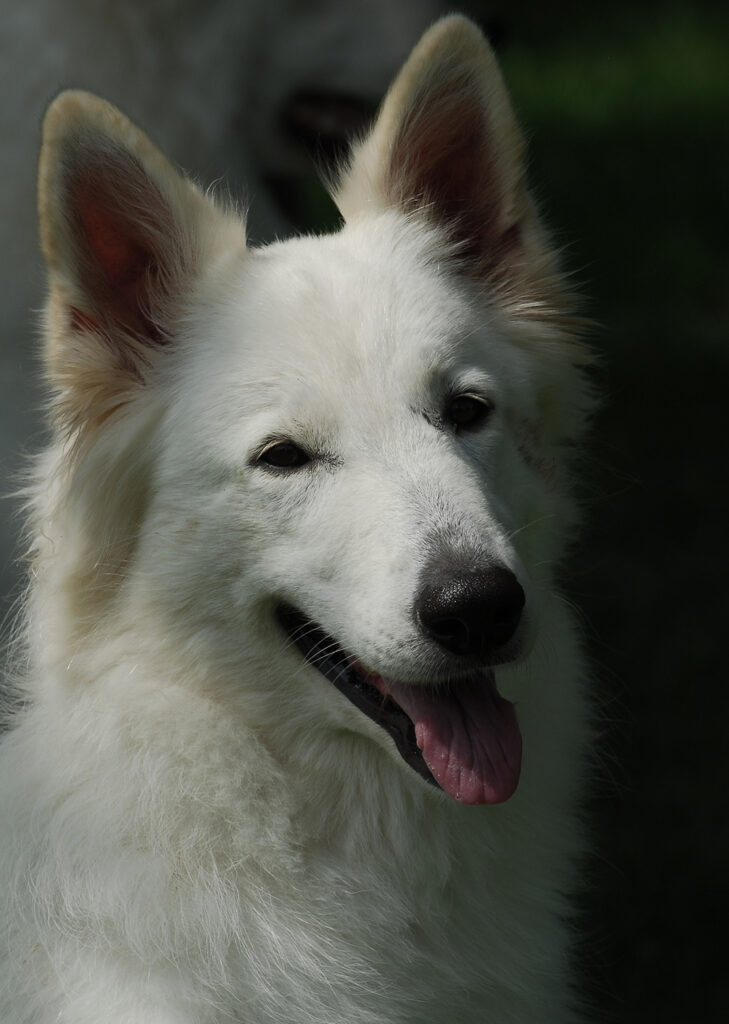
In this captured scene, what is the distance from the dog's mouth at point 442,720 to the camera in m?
2.58

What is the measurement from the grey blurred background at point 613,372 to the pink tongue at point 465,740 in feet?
2.37

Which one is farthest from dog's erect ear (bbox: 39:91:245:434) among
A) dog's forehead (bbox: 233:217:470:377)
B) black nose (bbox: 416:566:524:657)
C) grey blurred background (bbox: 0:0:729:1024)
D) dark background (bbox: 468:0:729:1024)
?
grey blurred background (bbox: 0:0:729:1024)

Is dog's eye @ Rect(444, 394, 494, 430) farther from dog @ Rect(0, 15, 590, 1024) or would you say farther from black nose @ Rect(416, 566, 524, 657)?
black nose @ Rect(416, 566, 524, 657)

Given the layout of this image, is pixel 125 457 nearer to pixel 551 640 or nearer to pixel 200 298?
pixel 200 298

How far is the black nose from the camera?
2354 mm

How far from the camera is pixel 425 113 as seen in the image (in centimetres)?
292

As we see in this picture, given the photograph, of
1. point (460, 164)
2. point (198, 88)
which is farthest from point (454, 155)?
point (198, 88)

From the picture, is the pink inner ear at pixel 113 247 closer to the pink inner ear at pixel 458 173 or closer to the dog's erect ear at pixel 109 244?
the dog's erect ear at pixel 109 244

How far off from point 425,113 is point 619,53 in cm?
674

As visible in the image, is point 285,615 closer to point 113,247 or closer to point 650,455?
point 113,247

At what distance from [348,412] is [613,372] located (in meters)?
4.93

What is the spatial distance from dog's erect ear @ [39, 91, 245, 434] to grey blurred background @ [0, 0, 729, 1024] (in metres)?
1.24

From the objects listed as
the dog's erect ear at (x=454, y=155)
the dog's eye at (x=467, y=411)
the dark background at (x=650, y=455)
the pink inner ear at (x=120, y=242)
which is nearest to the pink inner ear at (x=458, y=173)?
the dog's erect ear at (x=454, y=155)

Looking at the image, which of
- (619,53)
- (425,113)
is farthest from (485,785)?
(619,53)
